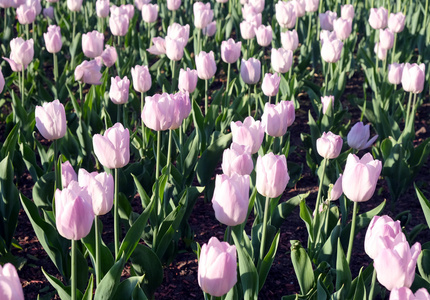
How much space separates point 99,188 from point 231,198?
0.39 metres

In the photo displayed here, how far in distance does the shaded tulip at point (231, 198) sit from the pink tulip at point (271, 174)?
0.43 feet

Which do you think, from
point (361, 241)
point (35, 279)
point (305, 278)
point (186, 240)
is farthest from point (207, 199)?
point (305, 278)

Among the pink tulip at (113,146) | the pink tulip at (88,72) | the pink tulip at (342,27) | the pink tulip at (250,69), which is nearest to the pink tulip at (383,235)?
the pink tulip at (113,146)

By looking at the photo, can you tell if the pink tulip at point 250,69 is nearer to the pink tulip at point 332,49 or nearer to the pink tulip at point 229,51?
the pink tulip at point 229,51

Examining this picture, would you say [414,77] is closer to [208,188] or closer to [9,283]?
[208,188]

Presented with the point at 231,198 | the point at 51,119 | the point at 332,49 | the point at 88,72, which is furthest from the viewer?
the point at 332,49

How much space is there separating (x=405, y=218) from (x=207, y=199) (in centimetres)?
103

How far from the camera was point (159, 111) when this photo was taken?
217 centimetres

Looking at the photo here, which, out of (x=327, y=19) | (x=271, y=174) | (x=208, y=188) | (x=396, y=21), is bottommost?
(x=208, y=188)

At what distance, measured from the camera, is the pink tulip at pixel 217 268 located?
1402 millimetres

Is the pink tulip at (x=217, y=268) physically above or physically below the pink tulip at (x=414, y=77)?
above

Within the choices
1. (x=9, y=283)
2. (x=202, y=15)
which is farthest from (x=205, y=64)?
(x=9, y=283)

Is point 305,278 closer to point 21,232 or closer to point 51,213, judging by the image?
point 51,213

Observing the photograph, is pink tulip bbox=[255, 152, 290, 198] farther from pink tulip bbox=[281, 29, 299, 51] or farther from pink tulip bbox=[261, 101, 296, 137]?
pink tulip bbox=[281, 29, 299, 51]
